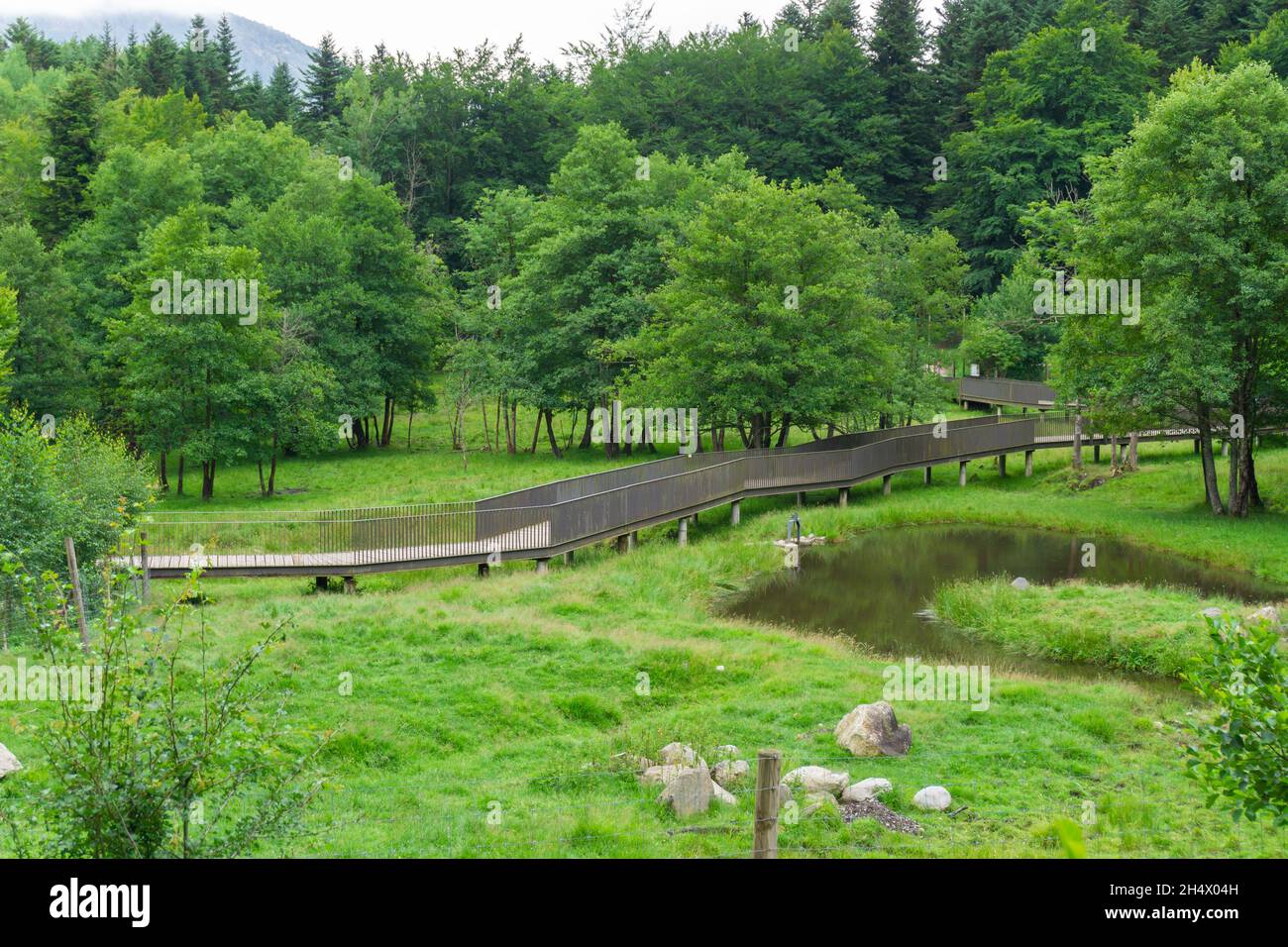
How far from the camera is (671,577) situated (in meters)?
27.5

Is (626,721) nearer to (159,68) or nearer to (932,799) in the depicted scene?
(932,799)

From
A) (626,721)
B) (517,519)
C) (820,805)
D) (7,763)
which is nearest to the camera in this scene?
(7,763)

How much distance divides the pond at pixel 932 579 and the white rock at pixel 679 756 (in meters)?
8.91

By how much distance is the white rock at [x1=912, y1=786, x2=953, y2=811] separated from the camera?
13.2 m

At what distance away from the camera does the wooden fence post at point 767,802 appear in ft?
28.8

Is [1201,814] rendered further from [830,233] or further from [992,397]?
[992,397]

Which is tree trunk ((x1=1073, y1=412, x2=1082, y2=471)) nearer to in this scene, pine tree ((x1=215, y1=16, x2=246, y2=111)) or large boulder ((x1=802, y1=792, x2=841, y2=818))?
large boulder ((x1=802, y1=792, x2=841, y2=818))

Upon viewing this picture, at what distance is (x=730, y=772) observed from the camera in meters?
13.9

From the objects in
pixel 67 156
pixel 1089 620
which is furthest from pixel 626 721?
pixel 67 156

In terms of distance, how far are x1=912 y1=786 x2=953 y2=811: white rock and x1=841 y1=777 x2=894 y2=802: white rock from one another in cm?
37

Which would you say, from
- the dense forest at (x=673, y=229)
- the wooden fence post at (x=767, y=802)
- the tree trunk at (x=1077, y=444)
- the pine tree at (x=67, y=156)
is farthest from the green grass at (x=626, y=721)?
the pine tree at (x=67, y=156)

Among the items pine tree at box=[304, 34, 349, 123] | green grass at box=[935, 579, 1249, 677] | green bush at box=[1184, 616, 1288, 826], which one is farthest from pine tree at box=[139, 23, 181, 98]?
green bush at box=[1184, 616, 1288, 826]

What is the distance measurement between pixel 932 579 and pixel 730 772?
55.1 feet

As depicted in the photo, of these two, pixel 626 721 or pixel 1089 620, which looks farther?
pixel 1089 620
